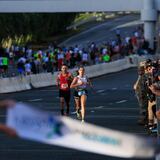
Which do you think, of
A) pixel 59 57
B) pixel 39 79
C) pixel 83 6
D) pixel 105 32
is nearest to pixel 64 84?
pixel 39 79

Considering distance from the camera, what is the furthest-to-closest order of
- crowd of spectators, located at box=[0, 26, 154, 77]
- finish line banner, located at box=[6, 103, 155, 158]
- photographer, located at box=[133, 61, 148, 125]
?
crowd of spectators, located at box=[0, 26, 154, 77] → photographer, located at box=[133, 61, 148, 125] → finish line banner, located at box=[6, 103, 155, 158]

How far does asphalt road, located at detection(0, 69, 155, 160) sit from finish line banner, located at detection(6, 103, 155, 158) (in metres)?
7.13

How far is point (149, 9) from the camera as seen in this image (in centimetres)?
6272

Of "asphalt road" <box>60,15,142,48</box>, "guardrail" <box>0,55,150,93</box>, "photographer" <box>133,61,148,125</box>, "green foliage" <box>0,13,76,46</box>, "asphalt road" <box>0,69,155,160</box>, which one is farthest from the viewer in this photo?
"asphalt road" <box>60,15,142,48</box>

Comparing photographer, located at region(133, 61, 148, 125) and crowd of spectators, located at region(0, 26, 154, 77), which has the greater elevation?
crowd of spectators, located at region(0, 26, 154, 77)

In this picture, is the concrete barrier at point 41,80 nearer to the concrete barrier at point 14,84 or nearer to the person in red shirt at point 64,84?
the concrete barrier at point 14,84

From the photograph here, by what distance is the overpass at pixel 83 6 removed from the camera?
62.8m

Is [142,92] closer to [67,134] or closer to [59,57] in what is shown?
[67,134]

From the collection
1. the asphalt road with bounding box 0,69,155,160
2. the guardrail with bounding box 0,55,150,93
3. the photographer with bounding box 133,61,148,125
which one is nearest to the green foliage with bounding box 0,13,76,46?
the guardrail with bounding box 0,55,150,93

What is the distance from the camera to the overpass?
62.8 meters

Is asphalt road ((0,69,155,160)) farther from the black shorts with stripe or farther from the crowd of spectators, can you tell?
the crowd of spectators

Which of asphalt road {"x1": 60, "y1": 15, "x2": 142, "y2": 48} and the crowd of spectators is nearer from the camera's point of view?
the crowd of spectators

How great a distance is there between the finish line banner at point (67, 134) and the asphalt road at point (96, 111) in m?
7.13

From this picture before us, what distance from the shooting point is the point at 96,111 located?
23.3 m
